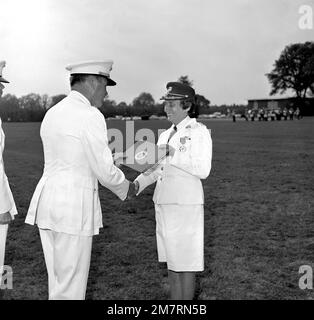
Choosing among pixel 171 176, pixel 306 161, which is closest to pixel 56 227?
pixel 171 176

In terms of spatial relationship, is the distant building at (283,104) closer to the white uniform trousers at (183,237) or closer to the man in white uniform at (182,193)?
the man in white uniform at (182,193)

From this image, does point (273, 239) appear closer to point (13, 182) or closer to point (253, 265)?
point (253, 265)

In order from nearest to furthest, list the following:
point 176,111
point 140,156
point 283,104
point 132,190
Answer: point 132,190
point 140,156
point 176,111
point 283,104

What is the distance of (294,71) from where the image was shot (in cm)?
11050

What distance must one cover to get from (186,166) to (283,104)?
4583 inches

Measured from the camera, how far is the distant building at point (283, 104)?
103 meters

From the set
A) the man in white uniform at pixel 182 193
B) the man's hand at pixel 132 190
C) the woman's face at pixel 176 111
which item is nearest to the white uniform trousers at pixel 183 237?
the man in white uniform at pixel 182 193

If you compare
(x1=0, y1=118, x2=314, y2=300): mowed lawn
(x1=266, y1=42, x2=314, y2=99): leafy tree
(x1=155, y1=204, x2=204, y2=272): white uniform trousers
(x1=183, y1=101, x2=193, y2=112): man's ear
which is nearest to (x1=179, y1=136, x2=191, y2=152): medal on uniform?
(x1=183, y1=101, x2=193, y2=112): man's ear

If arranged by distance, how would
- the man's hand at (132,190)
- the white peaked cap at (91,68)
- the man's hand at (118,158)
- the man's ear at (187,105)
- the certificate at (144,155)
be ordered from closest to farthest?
the white peaked cap at (91,68), the man's hand at (132,190), the man's hand at (118,158), the certificate at (144,155), the man's ear at (187,105)

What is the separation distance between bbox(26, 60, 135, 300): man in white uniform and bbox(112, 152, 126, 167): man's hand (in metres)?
0.46

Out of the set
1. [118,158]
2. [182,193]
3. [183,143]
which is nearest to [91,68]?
[118,158]

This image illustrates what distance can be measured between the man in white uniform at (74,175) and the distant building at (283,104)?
99617 mm

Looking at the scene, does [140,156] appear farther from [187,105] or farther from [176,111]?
[187,105]

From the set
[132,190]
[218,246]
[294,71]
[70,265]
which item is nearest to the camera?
[70,265]
